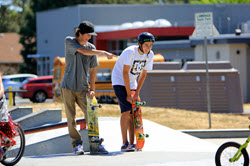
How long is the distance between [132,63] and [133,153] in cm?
132

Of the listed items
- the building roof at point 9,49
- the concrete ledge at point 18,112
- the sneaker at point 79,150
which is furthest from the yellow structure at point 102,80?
the building roof at point 9,49

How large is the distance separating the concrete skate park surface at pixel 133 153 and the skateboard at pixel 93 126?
0.62 ft

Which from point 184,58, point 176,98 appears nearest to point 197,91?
point 176,98

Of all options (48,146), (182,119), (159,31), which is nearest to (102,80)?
(182,119)

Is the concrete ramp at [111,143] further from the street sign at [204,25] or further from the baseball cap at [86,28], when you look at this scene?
the street sign at [204,25]

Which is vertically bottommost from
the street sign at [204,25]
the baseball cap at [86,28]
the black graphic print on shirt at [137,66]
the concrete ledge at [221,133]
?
the concrete ledge at [221,133]

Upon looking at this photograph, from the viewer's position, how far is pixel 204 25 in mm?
13492

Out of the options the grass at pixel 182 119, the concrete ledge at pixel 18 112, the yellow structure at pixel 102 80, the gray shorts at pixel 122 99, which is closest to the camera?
the gray shorts at pixel 122 99

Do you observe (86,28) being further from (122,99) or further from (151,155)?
(151,155)

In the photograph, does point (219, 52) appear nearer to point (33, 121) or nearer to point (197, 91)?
point (197, 91)

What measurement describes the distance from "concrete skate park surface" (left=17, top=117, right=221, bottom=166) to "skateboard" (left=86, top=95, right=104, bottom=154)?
0.19 metres

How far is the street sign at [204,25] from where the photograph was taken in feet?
44.0

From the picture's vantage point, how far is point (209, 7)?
50.3m

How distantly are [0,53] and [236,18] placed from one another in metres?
36.7
